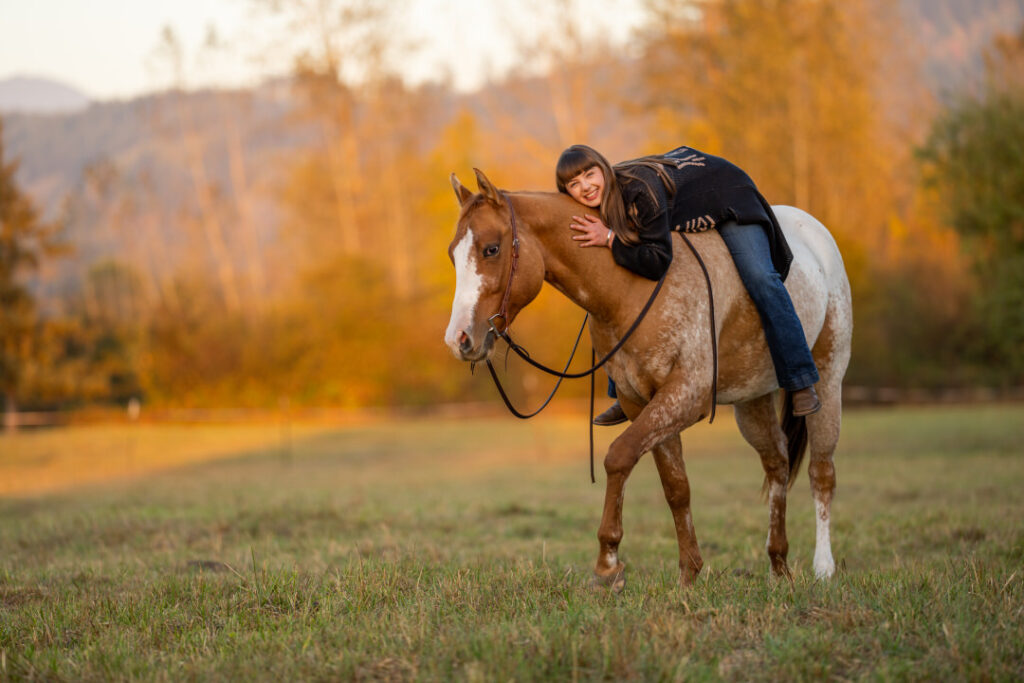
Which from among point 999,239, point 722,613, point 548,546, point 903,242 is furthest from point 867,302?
point 722,613

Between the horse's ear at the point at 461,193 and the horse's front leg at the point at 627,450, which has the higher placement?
the horse's ear at the point at 461,193

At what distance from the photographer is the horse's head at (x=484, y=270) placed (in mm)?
4363

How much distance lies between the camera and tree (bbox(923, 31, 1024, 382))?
58.4 feet

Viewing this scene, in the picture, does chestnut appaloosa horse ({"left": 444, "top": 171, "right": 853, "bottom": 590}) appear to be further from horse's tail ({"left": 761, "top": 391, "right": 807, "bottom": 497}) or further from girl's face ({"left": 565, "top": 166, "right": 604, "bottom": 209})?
horse's tail ({"left": 761, "top": 391, "right": 807, "bottom": 497})

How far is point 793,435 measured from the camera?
21.8 feet

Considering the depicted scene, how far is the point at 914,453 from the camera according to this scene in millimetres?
18750

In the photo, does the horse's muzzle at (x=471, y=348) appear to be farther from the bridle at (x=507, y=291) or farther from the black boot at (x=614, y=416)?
the black boot at (x=614, y=416)

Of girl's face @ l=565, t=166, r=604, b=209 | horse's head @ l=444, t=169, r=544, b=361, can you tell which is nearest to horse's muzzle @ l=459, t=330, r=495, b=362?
horse's head @ l=444, t=169, r=544, b=361

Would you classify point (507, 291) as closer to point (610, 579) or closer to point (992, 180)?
point (610, 579)

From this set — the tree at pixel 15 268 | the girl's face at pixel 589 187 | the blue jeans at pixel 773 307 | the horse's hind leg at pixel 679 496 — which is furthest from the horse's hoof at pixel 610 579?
the tree at pixel 15 268

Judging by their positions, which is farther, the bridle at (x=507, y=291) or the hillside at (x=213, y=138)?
the hillside at (x=213, y=138)

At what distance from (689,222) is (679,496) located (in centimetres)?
166

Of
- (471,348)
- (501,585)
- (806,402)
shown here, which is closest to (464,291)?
(471,348)

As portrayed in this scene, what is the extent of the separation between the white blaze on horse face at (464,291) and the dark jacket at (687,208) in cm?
89
